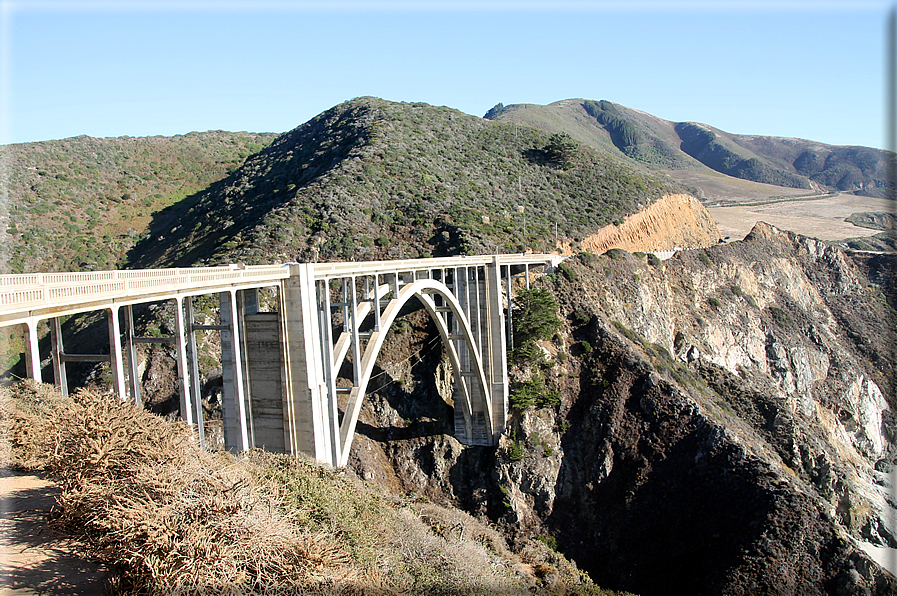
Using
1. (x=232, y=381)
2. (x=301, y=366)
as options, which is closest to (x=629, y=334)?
(x=301, y=366)

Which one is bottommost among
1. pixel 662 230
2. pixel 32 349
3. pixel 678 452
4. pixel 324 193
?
pixel 678 452

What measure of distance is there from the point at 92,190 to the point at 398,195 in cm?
3428

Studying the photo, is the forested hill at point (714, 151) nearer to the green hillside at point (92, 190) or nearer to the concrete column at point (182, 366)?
the green hillside at point (92, 190)

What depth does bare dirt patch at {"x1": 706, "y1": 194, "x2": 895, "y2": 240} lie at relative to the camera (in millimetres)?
94662

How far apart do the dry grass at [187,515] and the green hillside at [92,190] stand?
41186 mm

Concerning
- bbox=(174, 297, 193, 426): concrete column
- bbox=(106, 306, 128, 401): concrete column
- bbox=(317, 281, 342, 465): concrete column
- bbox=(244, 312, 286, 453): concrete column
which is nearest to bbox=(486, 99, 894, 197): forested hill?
bbox=(317, 281, 342, 465): concrete column

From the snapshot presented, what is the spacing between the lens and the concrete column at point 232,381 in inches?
518

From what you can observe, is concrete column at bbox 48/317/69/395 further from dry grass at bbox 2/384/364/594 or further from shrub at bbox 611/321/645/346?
shrub at bbox 611/321/645/346

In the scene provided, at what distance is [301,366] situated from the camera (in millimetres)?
15070

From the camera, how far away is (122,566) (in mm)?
7371

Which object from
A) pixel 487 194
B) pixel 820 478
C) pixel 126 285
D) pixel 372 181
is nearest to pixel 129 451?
pixel 126 285

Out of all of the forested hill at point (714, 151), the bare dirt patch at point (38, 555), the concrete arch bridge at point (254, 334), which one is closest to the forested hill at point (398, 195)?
the concrete arch bridge at point (254, 334)

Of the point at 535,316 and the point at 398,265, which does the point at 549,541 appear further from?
the point at 398,265

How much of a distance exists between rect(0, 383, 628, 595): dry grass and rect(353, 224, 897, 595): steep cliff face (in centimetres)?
1726
